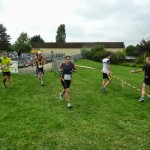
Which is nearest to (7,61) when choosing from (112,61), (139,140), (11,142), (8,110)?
(8,110)

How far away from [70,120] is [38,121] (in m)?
1.05

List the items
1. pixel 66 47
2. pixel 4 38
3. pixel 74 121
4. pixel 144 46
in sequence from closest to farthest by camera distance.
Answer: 1. pixel 74 121
2. pixel 144 46
3. pixel 66 47
4. pixel 4 38

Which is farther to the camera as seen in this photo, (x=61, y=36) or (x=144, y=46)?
(x=61, y=36)

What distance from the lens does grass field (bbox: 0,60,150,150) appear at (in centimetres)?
758

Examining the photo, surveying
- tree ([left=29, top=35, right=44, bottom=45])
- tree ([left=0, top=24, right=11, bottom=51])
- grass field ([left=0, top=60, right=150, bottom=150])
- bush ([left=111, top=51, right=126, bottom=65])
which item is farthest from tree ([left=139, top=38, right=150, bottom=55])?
tree ([left=29, top=35, right=44, bottom=45])

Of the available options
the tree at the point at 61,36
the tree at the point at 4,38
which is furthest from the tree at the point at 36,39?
the tree at the point at 4,38

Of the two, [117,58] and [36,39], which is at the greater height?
[36,39]

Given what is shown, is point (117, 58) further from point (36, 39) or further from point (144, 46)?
point (36, 39)

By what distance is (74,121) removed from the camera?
9445mm

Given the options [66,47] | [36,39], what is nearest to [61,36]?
[36,39]

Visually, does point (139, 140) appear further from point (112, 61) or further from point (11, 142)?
Result: point (112, 61)

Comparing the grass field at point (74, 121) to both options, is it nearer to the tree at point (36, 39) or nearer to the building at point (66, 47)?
the building at point (66, 47)

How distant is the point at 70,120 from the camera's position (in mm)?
9547

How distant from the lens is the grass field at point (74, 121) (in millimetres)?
7578
